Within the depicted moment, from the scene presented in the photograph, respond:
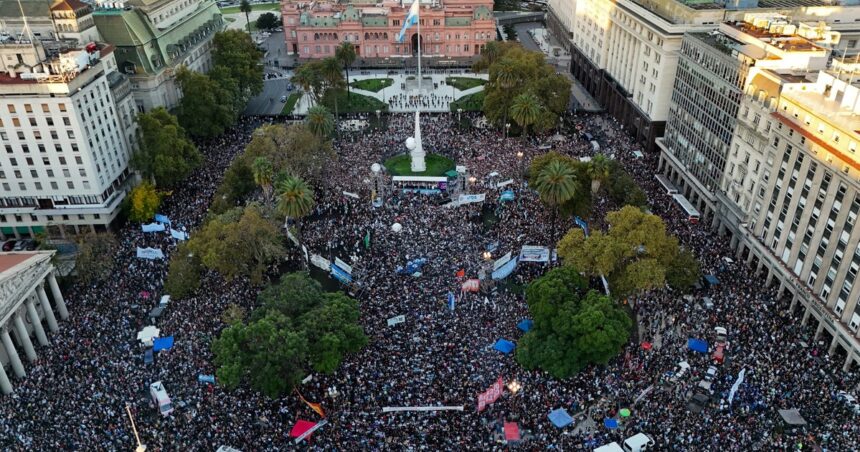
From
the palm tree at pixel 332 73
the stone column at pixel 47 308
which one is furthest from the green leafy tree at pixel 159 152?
the palm tree at pixel 332 73

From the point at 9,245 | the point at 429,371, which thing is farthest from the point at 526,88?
the point at 9,245

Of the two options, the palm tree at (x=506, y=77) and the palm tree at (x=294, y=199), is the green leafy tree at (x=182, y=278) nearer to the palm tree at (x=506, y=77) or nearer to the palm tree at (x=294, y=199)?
the palm tree at (x=294, y=199)

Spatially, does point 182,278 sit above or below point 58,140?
below

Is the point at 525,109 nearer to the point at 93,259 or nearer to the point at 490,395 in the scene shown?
the point at 490,395

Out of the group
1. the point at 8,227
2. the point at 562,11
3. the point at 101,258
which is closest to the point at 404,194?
the point at 101,258

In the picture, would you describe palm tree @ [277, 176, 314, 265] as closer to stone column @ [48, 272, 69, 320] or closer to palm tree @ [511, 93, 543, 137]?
stone column @ [48, 272, 69, 320]

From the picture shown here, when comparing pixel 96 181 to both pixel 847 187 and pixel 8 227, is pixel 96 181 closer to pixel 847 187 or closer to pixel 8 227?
pixel 8 227

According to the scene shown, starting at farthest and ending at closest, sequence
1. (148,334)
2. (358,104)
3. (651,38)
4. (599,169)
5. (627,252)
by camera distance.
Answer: (358,104)
(651,38)
(599,169)
(148,334)
(627,252)

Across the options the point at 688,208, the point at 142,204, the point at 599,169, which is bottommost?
the point at 688,208
